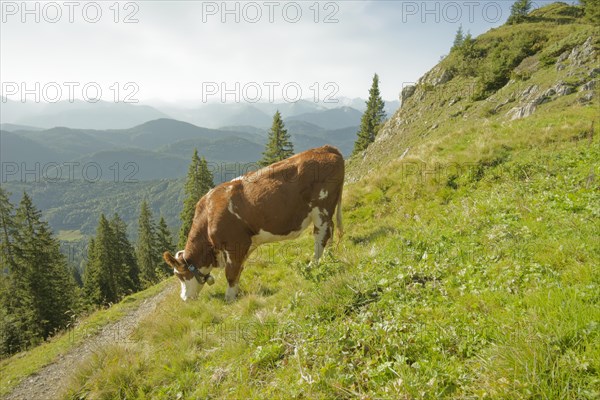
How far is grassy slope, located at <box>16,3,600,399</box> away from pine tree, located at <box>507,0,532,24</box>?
6653cm

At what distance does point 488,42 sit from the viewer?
163 feet

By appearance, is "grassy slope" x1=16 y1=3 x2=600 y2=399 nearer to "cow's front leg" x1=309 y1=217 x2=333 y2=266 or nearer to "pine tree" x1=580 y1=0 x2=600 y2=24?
"cow's front leg" x1=309 y1=217 x2=333 y2=266

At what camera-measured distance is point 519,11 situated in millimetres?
61500

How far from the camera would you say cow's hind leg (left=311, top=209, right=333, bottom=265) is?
8.21 metres

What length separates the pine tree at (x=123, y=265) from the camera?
44562 mm

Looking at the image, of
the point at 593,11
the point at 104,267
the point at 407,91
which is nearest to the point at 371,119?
the point at 407,91

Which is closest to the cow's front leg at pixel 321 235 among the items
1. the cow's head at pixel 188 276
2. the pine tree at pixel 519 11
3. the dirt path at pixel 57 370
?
the cow's head at pixel 188 276

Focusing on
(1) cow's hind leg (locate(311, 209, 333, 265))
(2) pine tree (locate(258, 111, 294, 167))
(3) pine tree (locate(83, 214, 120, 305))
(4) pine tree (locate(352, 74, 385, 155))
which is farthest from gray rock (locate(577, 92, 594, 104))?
(3) pine tree (locate(83, 214, 120, 305))

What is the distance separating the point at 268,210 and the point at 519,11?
78.8m

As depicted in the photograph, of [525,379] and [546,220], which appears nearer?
[525,379]

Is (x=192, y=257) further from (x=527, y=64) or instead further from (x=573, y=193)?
(x=527, y=64)

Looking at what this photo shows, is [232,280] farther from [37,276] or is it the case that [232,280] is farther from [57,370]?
[37,276]

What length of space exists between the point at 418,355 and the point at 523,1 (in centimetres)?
8156

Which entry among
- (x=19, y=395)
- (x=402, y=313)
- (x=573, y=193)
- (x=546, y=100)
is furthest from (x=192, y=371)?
(x=546, y=100)
